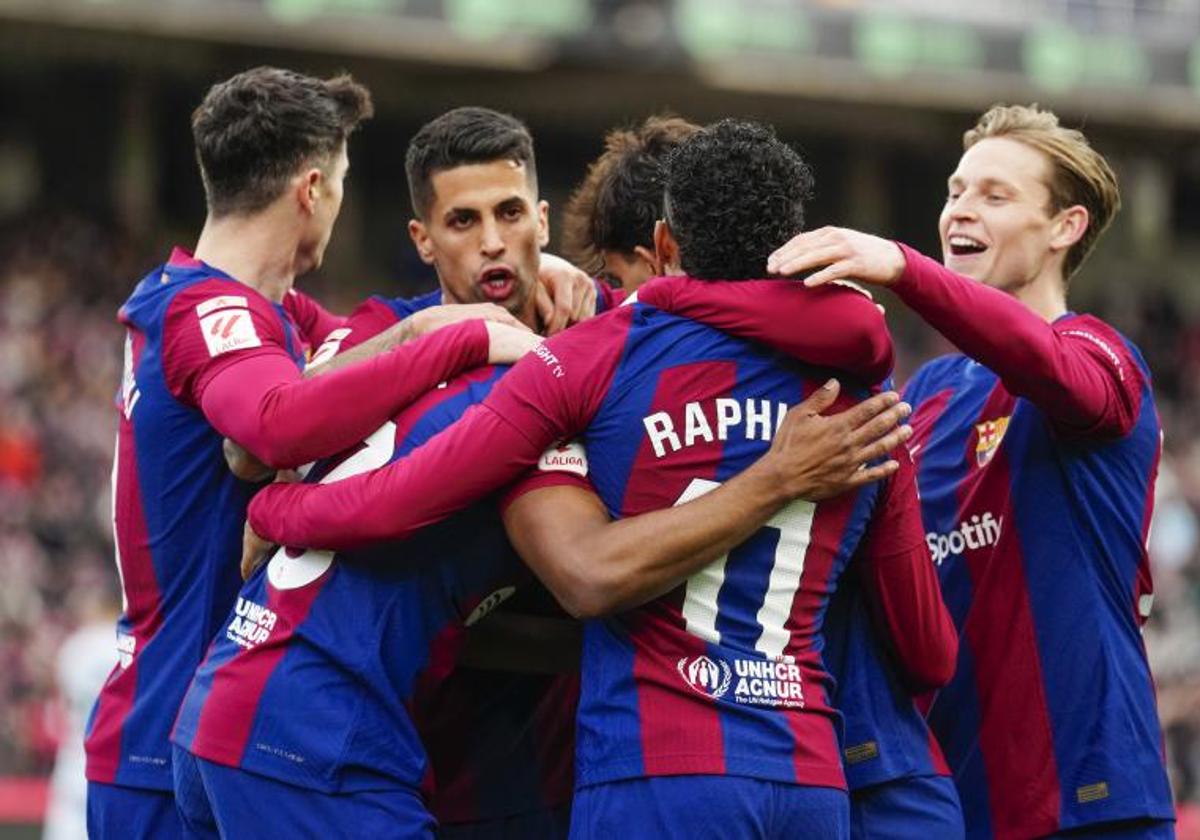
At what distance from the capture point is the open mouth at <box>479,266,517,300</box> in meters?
5.02

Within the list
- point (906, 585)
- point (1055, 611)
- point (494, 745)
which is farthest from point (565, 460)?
point (1055, 611)

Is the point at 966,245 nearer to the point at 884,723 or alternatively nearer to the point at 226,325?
the point at 884,723

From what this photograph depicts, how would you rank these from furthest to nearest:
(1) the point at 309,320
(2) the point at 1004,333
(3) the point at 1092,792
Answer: (1) the point at 309,320, (3) the point at 1092,792, (2) the point at 1004,333

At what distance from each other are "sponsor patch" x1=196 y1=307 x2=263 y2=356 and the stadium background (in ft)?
39.1

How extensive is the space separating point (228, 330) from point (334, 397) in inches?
18.7

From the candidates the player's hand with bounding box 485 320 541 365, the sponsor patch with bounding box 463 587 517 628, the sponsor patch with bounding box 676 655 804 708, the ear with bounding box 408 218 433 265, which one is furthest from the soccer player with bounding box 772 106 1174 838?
the ear with bounding box 408 218 433 265

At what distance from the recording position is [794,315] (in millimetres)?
3998

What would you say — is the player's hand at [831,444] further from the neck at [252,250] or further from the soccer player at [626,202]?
the neck at [252,250]

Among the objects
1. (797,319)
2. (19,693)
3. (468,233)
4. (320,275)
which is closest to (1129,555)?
(797,319)

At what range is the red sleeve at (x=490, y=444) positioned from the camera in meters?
4.03

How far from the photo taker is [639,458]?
4039 mm

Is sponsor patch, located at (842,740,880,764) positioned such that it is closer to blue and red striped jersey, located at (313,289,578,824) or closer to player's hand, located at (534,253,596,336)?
blue and red striped jersey, located at (313,289,578,824)

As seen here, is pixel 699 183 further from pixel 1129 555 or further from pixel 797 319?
pixel 1129 555

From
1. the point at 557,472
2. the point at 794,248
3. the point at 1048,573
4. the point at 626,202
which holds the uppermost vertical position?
the point at 626,202
